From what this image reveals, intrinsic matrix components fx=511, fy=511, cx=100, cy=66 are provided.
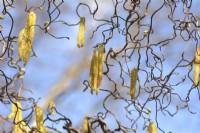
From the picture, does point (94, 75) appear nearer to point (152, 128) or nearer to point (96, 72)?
point (96, 72)

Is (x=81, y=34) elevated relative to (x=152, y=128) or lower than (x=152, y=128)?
elevated

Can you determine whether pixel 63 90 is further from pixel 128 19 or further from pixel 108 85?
pixel 128 19

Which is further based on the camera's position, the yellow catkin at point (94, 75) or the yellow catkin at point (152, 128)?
the yellow catkin at point (152, 128)

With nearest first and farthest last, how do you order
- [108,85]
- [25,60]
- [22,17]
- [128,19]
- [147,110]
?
[25,60] → [128,19] → [147,110] → [108,85] → [22,17]

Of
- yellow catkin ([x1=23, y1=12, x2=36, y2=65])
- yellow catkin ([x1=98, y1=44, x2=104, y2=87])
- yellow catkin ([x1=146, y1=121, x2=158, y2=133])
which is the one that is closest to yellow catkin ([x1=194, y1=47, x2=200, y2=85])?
yellow catkin ([x1=146, y1=121, x2=158, y2=133])

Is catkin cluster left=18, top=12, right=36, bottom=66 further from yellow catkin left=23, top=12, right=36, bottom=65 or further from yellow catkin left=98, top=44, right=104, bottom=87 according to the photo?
yellow catkin left=98, top=44, right=104, bottom=87

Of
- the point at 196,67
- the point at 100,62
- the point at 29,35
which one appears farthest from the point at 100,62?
the point at 196,67

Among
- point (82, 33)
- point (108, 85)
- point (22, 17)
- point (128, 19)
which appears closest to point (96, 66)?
point (82, 33)

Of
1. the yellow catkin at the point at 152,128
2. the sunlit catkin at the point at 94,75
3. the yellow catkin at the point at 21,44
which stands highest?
the yellow catkin at the point at 21,44

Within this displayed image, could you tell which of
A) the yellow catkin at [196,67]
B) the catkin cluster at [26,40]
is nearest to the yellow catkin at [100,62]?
the catkin cluster at [26,40]

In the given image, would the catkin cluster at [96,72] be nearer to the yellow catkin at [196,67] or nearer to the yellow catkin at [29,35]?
the yellow catkin at [29,35]

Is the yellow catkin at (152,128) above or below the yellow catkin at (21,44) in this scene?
below
